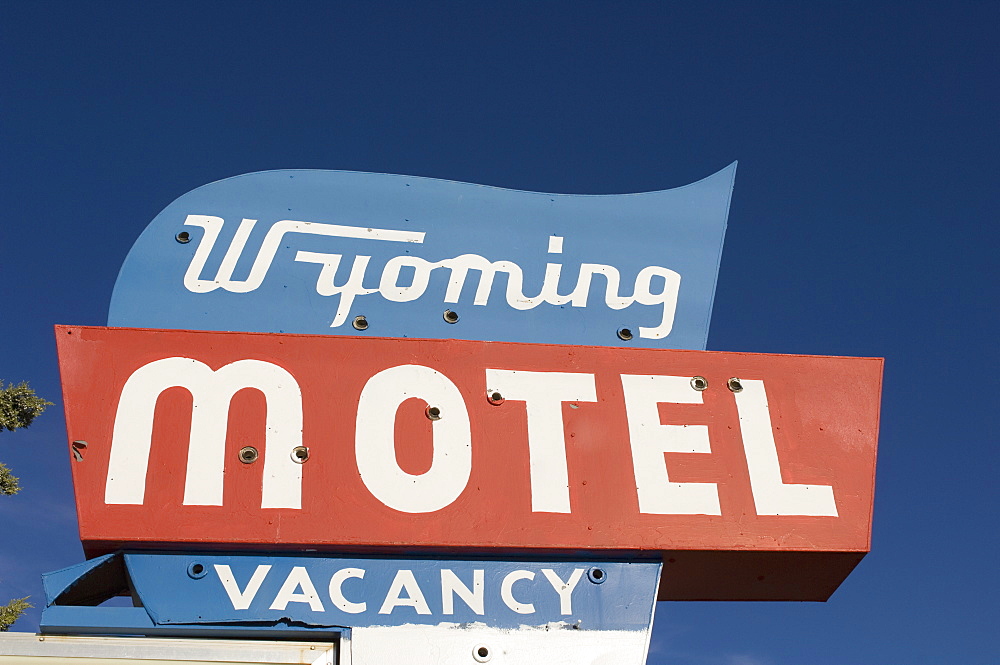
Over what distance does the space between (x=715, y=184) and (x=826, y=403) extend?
1.84 metres

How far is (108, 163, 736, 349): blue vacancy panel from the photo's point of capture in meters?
7.08

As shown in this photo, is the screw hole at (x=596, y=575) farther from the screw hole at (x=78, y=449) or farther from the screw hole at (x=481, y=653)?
the screw hole at (x=78, y=449)

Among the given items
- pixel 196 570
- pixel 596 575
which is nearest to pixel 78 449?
pixel 196 570

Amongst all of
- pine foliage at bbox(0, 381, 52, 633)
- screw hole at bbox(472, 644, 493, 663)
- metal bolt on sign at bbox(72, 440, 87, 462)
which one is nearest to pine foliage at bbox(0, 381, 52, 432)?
pine foliage at bbox(0, 381, 52, 633)

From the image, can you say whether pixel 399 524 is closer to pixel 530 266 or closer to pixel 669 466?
pixel 669 466

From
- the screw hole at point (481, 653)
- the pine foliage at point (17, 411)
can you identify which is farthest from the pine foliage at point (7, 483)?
the screw hole at point (481, 653)

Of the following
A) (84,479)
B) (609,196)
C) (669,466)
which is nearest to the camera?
(84,479)

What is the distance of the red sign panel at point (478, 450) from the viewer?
6.11m

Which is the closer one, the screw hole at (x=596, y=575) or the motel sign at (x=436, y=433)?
the motel sign at (x=436, y=433)

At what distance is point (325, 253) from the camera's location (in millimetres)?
7324

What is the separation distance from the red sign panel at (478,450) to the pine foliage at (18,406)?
1316 millimetres

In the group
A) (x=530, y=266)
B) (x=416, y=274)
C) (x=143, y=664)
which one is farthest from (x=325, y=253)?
(x=143, y=664)

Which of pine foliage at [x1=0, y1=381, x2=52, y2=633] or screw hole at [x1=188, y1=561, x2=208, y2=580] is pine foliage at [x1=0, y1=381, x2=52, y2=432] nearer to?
pine foliage at [x1=0, y1=381, x2=52, y2=633]

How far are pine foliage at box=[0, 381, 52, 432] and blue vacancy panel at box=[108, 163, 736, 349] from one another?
3.92 feet
